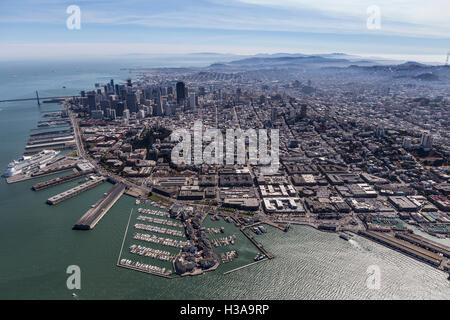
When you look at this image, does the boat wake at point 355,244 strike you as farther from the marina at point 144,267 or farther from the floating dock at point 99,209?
the floating dock at point 99,209

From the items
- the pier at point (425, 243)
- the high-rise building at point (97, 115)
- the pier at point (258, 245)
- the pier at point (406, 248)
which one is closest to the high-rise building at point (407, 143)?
the pier at point (425, 243)

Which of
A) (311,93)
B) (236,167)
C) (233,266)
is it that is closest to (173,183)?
(236,167)

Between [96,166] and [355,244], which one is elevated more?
Result: [96,166]

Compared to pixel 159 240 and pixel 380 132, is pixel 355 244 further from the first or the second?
pixel 380 132

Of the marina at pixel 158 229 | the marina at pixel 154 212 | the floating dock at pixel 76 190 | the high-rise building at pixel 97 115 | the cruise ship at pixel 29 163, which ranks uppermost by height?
the high-rise building at pixel 97 115

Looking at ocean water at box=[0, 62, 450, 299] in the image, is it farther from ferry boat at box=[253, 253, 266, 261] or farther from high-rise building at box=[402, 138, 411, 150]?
high-rise building at box=[402, 138, 411, 150]

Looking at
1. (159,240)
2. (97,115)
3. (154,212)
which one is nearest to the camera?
(159,240)

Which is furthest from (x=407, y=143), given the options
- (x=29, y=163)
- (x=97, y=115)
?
(x=97, y=115)
